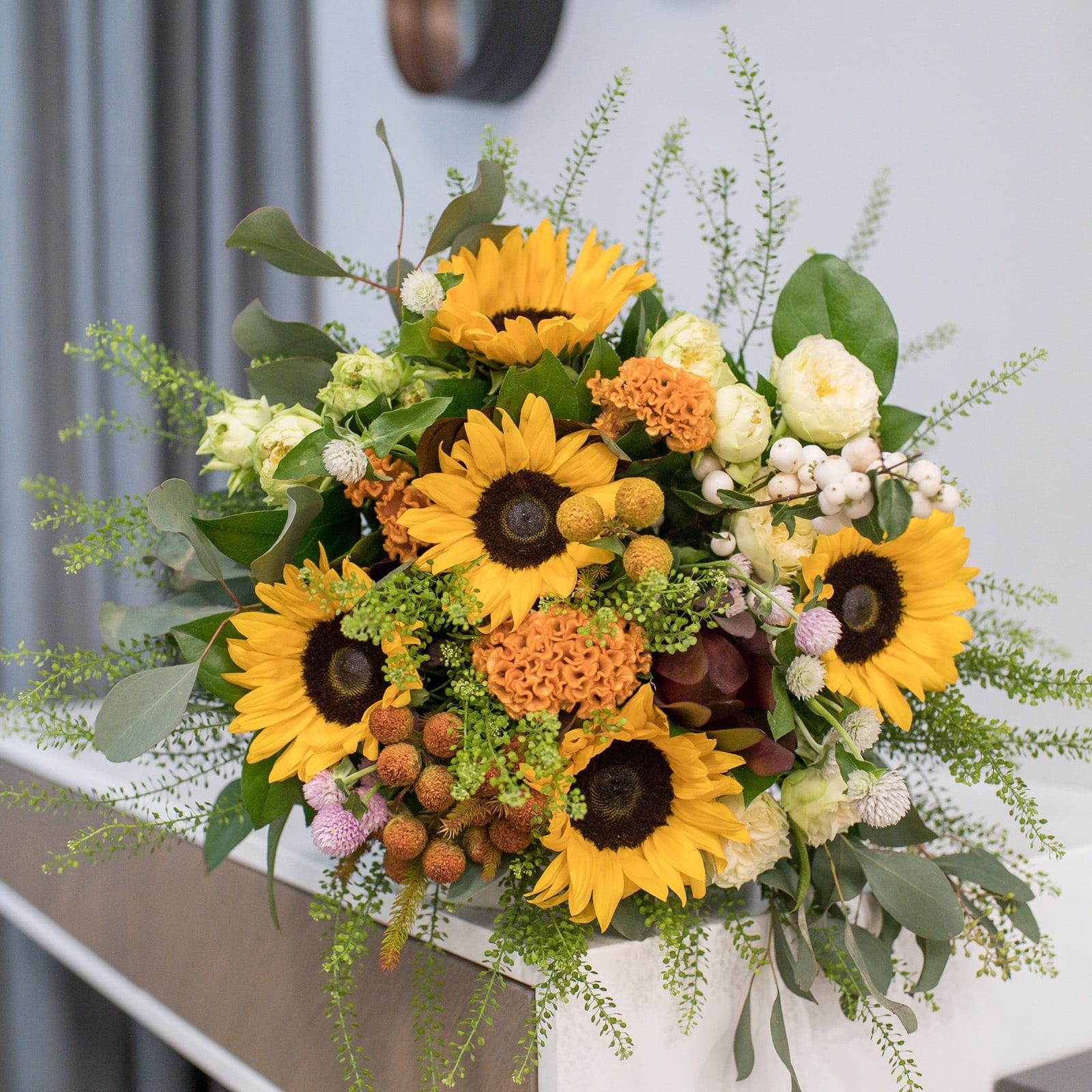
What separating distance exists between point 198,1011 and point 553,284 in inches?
24.9

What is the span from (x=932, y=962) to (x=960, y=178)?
0.67 metres

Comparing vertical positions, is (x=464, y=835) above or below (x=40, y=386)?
below

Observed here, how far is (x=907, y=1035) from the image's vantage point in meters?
0.61

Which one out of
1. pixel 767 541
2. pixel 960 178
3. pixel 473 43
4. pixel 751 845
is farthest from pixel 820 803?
pixel 473 43

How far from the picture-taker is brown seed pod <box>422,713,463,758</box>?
18.9 inches

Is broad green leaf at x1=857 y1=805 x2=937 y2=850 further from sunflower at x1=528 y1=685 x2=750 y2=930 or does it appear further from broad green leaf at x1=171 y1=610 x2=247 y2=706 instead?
broad green leaf at x1=171 y1=610 x2=247 y2=706

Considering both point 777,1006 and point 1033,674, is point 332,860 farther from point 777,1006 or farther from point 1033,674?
point 1033,674

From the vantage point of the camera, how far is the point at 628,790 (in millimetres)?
509

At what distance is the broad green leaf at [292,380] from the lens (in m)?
0.63

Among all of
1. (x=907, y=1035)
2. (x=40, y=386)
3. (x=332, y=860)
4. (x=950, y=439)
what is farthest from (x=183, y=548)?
(x=40, y=386)

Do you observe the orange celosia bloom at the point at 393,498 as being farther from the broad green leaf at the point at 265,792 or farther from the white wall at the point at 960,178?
the white wall at the point at 960,178

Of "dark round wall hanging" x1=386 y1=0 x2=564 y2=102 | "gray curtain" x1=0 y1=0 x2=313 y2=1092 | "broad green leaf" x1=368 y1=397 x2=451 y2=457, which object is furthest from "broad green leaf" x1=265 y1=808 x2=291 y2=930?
"dark round wall hanging" x1=386 y1=0 x2=564 y2=102

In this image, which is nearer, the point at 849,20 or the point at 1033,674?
the point at 1033,674

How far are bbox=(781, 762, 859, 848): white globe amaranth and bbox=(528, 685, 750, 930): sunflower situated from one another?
5 cm
